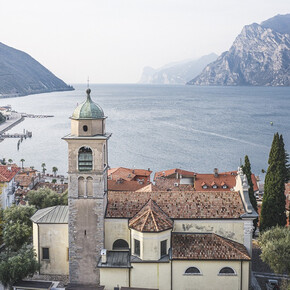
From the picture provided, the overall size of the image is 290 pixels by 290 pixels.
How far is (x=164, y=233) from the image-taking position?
25547mm

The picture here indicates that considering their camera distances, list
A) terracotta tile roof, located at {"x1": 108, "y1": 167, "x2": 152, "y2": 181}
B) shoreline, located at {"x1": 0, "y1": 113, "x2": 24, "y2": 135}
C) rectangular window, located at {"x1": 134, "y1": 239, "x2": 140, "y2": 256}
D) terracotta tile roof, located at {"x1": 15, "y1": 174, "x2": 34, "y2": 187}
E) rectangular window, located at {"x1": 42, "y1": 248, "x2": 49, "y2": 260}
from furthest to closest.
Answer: shoreline, located at {"x1": 0, "y1": 113, "x2": 24, "y2": 135} < terracotta tile roof, located at {"x1": 15, "y1": 174, "x2": 34, "y2": 187} < terracotta tile roof, located at {"x1": 108, "y1": 167, "x2": 152, "y2": 181} < rectangular window, located at {"x1": 42, "y1": 248, "x2": 49, "y2": 260} < rectangular window, located at {"x1": 134, "y1": 239, "x2": 140, "y2": 256}

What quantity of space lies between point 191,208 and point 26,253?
11.2 m

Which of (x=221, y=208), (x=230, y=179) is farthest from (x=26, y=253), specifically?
(x=230, y=179)

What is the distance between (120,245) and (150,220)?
330cm

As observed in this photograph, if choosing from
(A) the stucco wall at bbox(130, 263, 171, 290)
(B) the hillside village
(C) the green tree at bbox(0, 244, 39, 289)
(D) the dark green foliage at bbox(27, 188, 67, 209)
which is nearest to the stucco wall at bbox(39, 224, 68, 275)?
(B) the hillside village

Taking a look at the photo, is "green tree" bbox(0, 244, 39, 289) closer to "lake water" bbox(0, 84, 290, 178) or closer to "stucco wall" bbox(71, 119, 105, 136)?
"stucco wall" bbox(71, 119, 105, 136)

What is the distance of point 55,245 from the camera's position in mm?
28922

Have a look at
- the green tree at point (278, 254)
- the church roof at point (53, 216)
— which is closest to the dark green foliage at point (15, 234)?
the church roof at point (53, 216)

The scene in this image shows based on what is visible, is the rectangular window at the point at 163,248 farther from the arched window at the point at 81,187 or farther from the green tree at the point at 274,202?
the green tree at the point at 274,202

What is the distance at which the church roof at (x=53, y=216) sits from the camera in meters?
28.7

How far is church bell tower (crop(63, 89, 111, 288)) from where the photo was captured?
26562mm

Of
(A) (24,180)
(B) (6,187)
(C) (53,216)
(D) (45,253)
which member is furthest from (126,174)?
(D) (45,253)

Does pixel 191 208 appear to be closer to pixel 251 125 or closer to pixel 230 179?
pixel 230 179

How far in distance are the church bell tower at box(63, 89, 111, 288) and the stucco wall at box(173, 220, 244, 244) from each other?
5255 mm
